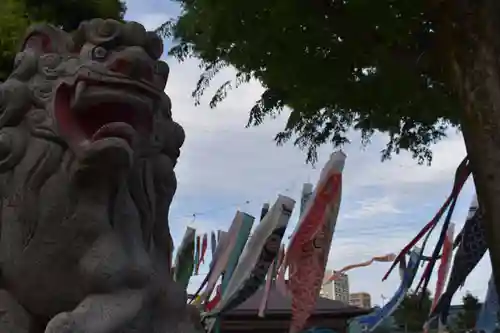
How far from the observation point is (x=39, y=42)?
241 centimetres

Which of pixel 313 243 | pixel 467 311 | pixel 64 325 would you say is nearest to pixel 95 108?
pixel 64 325

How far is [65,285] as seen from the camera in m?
2.15

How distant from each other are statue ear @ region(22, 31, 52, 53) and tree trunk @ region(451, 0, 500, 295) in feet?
8.50

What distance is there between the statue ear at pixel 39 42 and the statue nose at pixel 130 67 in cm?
37

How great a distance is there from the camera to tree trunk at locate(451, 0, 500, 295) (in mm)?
3914

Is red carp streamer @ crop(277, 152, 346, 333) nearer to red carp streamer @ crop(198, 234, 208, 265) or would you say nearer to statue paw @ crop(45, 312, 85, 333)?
red carp streamer @ crop(198, 234, 208, 265)

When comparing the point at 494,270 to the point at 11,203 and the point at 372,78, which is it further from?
the point at 11,203

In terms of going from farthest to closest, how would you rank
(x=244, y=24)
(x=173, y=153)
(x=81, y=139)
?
(x=244, y=24) → (x=173, y=153) → (x=81, y=139)

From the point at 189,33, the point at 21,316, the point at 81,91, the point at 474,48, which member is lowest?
the point at 21,316

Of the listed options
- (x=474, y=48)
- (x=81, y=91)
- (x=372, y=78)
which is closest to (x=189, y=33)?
(x=372, y=78)

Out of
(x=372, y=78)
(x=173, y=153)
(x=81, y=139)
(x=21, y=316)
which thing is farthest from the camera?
(x=372, y=78)

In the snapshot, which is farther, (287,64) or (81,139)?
(287,64)

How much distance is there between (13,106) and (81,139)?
33 centimetres

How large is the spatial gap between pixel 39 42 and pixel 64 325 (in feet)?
3.36
